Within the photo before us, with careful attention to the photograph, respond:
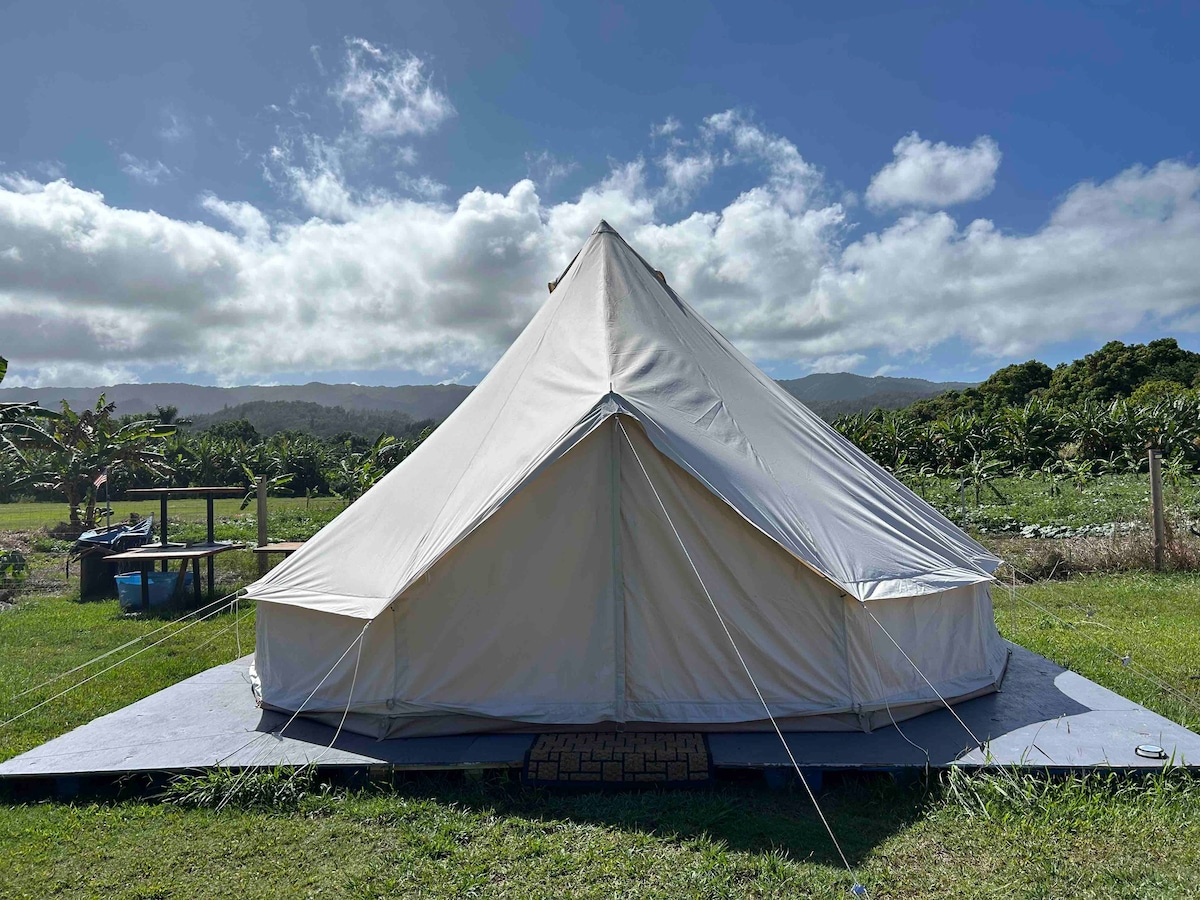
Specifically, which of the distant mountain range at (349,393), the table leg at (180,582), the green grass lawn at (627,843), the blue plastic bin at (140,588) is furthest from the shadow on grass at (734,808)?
the distant mountain range at (349,393)

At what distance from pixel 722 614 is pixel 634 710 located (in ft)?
2.16

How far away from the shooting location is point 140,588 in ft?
26.6

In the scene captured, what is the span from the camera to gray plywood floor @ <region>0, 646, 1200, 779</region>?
144 inches

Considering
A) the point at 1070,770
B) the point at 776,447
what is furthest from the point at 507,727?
the point at 1070,770

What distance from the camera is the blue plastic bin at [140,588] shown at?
8.12m

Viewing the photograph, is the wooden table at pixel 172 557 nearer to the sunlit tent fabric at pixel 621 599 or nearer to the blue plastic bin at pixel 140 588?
the blue plastic bin at pixel 140 588

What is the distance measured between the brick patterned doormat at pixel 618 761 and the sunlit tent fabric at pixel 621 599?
0.12m

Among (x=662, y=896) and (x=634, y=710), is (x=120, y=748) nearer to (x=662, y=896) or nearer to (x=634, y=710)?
(x=634, y=710)

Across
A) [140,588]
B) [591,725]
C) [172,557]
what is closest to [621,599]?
[591,725]

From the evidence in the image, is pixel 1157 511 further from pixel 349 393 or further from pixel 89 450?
pixel 349 393

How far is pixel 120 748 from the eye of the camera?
3.99m

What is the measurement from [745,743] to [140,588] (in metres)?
7.00

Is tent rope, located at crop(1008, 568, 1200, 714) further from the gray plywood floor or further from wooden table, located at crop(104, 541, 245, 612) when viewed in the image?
wooden table, located at crop(104, 541, 245, 612)

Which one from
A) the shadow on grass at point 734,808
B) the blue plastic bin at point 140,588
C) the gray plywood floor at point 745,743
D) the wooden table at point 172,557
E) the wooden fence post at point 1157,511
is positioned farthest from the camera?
the wooden fence post at point 1157,511
